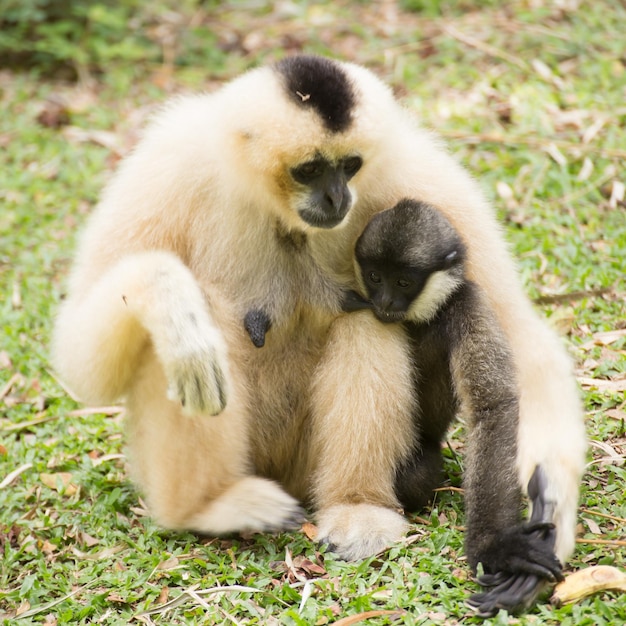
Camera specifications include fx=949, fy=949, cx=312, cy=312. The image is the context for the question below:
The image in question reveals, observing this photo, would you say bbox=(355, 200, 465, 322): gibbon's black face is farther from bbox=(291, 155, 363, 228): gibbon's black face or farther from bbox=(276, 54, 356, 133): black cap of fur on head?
bbox=(276, 54, 356, 133): black cap of fur on head

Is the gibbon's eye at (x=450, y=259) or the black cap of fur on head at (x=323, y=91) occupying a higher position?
the black cap of fur on head at (x=323, y=91)

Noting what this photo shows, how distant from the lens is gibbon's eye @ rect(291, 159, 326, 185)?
14.4ft

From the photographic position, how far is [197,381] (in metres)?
4.03

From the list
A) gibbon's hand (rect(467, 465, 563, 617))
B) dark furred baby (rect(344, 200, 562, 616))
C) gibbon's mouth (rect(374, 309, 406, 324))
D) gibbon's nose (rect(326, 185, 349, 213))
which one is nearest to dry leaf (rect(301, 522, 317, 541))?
dark furred baby (rect(344, 200, 562, 616))

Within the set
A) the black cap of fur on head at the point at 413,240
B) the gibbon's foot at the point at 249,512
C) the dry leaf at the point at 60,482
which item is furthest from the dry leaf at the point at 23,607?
the black cap of fur on head at the point at 413,240

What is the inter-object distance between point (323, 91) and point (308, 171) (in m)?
→ 0.38

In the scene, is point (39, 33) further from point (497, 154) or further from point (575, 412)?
point (575, 412)

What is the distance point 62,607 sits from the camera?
4.28m

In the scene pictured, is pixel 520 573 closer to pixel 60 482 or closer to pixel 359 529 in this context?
pixel 359 529

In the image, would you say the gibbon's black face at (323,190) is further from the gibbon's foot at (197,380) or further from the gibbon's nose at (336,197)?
the gibbon's foot at (197,380)

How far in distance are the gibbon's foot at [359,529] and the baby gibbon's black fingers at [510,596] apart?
2.09ft

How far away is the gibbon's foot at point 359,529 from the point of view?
4.34m

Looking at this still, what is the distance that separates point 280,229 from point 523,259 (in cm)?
262

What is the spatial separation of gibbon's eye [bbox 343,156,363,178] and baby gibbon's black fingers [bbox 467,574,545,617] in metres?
1.98
